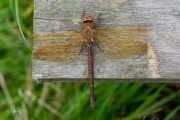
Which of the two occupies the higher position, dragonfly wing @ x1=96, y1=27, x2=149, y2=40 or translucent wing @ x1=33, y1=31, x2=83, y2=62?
dragonfly wing @ x1=96, y1=27, x2=149, y2=40

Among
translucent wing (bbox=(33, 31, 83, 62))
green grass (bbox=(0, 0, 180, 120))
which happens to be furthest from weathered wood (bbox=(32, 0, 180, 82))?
green grass (bbox=(0, 0, 180, 120))

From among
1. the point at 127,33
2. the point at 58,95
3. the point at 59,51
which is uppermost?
the point at 127,33

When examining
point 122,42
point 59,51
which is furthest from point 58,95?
point 122,42

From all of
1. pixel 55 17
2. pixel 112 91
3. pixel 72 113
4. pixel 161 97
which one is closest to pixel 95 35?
pixel 55 17

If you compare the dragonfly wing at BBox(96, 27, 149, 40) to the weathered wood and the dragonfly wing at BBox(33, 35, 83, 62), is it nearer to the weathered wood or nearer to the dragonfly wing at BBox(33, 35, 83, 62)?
the weathered wood

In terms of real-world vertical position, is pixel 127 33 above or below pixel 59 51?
above

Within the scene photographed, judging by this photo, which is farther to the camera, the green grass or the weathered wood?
the green grass

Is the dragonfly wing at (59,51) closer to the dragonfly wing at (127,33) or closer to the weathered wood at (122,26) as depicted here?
the weathered wood at (122,26)

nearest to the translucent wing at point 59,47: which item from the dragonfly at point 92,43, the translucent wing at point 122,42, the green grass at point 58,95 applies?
the dragonfly at point 92,43

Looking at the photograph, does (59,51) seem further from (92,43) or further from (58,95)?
(58,95)
